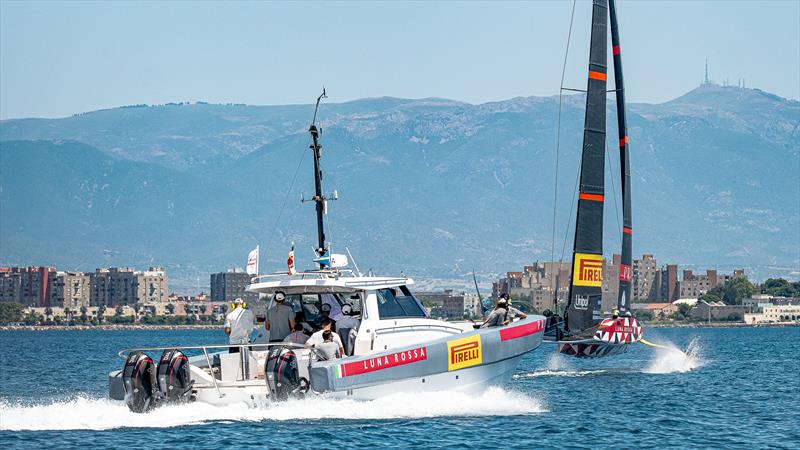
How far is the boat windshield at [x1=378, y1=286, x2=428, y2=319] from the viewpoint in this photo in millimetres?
30219

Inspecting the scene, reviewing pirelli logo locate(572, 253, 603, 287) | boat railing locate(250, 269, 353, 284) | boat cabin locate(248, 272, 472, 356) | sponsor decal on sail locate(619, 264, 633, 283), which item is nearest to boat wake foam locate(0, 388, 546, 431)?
boat cabin locate(248, 272, 472, 356)

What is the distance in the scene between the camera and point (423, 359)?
28.7 metres

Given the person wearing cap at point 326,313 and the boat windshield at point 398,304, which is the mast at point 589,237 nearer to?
the boat windshield at point 398,304

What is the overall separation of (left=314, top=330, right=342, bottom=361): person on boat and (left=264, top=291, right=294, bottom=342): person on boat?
62.0 inches

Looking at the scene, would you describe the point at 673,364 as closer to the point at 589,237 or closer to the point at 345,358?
the point at 589,237

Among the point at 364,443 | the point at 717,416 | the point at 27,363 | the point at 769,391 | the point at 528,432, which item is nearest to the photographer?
the point at 364,443

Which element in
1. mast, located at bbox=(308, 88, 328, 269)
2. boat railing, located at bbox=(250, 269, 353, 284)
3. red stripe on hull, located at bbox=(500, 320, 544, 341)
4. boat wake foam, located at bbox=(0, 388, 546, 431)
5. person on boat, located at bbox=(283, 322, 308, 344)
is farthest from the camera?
mast, located at bbox=(308, 88, 328, 269)

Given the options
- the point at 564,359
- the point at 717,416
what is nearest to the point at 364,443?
the point at 717,416

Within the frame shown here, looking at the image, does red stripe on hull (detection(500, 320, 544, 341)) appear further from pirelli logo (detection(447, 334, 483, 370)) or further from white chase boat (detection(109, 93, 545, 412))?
Answer: pirelli logo (detection(447, 334, 483, 370))

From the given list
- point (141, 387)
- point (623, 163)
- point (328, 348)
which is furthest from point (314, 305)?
point (623, 163)

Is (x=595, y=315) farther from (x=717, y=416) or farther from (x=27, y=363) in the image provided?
(x=27, y=363)

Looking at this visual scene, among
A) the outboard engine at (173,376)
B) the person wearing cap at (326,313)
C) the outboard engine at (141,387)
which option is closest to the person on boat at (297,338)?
the person wearing cap at (326,313)

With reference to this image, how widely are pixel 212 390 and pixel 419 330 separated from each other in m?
4.99

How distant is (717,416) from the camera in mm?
34812
